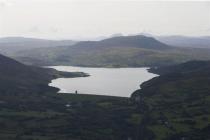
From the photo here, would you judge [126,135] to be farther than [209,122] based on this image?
No

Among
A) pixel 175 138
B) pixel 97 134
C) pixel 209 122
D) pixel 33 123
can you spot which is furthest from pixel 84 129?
pixel 209 122

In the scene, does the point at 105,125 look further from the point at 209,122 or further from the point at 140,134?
the point at 209,122

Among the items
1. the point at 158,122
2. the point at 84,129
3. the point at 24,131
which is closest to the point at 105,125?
the point at 84,129

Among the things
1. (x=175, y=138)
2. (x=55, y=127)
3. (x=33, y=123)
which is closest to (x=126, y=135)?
(x=175, y=138)

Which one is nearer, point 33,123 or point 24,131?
point 24,131

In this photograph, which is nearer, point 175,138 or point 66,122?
point 175,138

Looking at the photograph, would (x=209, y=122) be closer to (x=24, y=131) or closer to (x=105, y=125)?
(x=105, y=125)

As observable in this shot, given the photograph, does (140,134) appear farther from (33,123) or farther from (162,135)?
(33,123)
